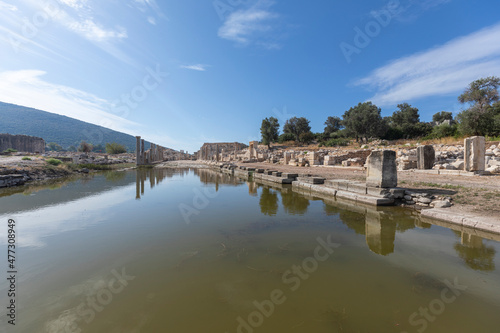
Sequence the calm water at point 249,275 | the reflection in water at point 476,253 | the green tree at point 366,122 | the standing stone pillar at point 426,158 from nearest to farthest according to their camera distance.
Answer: the calm water at point 249,275
the reflection in water at point 476,253
the standing stone pillar at point 426,158
the green tree at point 366,122

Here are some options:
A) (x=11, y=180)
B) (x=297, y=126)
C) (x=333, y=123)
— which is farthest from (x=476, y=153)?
(x=333, y=123)

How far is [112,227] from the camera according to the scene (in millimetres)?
5090

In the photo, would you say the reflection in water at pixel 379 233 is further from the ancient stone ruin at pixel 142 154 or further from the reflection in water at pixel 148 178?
the ancient stone ruin at pixel 142 154

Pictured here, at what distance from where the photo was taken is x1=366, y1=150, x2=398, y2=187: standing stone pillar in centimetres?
730

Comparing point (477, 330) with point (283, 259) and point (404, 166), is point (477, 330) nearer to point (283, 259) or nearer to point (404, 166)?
point (283, 259)

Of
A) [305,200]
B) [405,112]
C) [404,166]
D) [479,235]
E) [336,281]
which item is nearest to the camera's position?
[336,281]

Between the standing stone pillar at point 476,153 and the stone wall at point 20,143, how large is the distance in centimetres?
6274

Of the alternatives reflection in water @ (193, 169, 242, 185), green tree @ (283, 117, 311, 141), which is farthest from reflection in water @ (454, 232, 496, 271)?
green tree @ (283, 117, 311, 141)

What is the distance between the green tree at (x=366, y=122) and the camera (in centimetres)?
3950

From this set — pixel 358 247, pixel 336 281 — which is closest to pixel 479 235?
pixel 358 247

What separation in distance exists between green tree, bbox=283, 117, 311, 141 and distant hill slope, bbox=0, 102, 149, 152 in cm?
9039

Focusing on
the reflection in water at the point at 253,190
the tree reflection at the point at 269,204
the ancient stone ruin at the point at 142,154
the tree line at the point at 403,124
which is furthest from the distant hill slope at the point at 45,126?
the tree reflection at the point at 269,204

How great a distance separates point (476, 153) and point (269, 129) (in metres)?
43.4

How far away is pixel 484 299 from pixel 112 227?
655 cm
